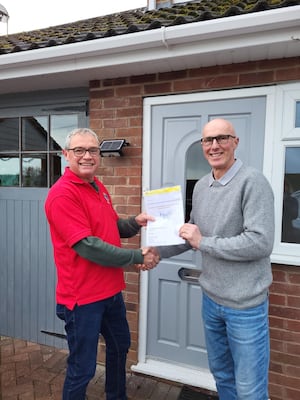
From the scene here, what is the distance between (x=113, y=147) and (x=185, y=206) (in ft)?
2.70

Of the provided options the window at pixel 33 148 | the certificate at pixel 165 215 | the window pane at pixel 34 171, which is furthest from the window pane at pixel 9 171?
the certificate at pixel 165 215

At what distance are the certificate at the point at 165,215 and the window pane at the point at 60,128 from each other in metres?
1.80

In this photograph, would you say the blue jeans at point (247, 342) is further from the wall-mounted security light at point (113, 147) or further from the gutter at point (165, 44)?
the gutter at point (165, 44)

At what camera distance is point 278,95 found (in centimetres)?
236

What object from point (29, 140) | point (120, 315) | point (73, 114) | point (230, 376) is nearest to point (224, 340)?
point (230, 376)

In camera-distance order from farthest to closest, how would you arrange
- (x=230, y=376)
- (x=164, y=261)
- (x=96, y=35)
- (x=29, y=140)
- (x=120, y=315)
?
1. (x=29, y=140)
2. (x=164, y=261)
3. (x=96, y=35)
4. (x=120, y=315)
5. (x=230, y=376)

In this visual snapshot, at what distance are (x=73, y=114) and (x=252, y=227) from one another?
242cm

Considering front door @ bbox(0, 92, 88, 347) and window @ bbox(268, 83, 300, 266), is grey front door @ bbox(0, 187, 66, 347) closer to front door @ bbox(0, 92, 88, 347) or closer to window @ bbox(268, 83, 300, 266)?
front door @ bbox(0, 92, 88, 347)

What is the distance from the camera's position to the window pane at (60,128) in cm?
337

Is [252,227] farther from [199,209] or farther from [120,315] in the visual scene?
[120,315]

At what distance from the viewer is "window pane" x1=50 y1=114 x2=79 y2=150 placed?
3.37 metres

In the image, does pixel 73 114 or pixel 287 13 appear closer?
pixel 287 13

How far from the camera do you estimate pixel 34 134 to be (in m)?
3.53

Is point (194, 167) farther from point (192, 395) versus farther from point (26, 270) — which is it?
point (26, 270)
